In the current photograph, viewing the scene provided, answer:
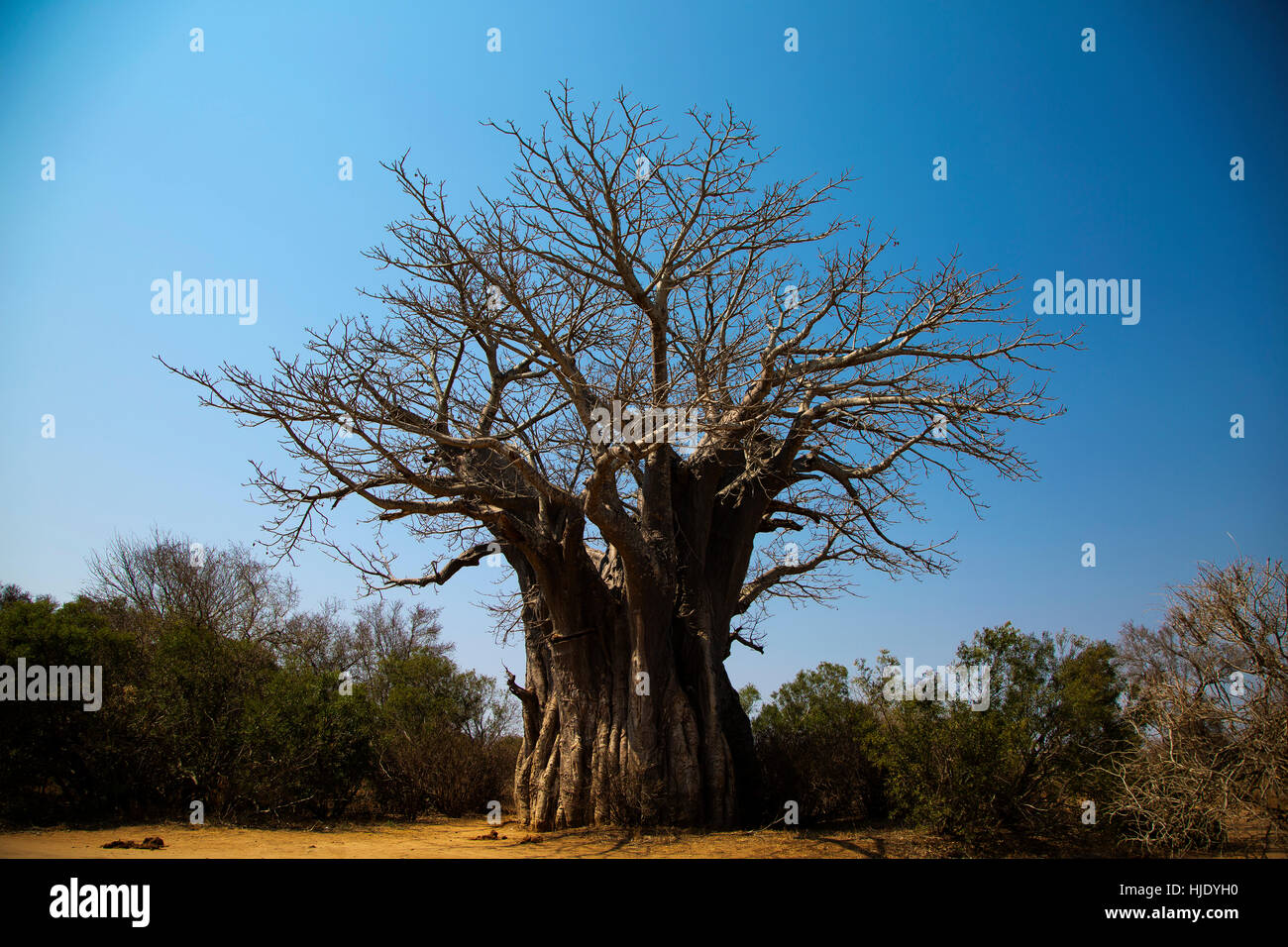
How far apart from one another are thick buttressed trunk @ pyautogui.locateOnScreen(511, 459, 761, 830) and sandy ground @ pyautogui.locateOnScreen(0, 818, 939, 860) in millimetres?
489

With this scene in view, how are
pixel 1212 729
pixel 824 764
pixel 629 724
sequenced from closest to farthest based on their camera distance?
pixel 1212 729 → pixel 629 724 → pixel 824 764

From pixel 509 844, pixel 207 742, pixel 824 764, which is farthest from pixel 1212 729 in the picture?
pixel 207 742

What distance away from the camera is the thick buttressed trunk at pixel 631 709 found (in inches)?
356

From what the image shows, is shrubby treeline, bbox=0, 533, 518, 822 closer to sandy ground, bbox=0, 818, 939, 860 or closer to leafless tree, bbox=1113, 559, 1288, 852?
sandy ground, bbox=0, 818, 939, 860

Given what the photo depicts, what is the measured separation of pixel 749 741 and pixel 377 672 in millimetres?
10349

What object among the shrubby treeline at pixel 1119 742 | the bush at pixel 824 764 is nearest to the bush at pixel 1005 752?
the shrubby treeline at pixel 1119 742

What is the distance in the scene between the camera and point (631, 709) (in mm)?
9438

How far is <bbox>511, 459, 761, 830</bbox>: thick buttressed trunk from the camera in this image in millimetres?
9055

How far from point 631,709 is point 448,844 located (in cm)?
247

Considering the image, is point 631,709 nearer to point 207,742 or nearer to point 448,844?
point 448,844

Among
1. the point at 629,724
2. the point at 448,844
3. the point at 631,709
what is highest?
the point at 631,709

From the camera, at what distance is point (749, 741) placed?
10.1 meters

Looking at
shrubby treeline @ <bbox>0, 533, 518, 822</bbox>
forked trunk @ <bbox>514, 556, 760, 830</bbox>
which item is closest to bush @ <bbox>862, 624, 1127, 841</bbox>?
forked trunk @ <bbox>514, 556, 760, 830</bbox>
